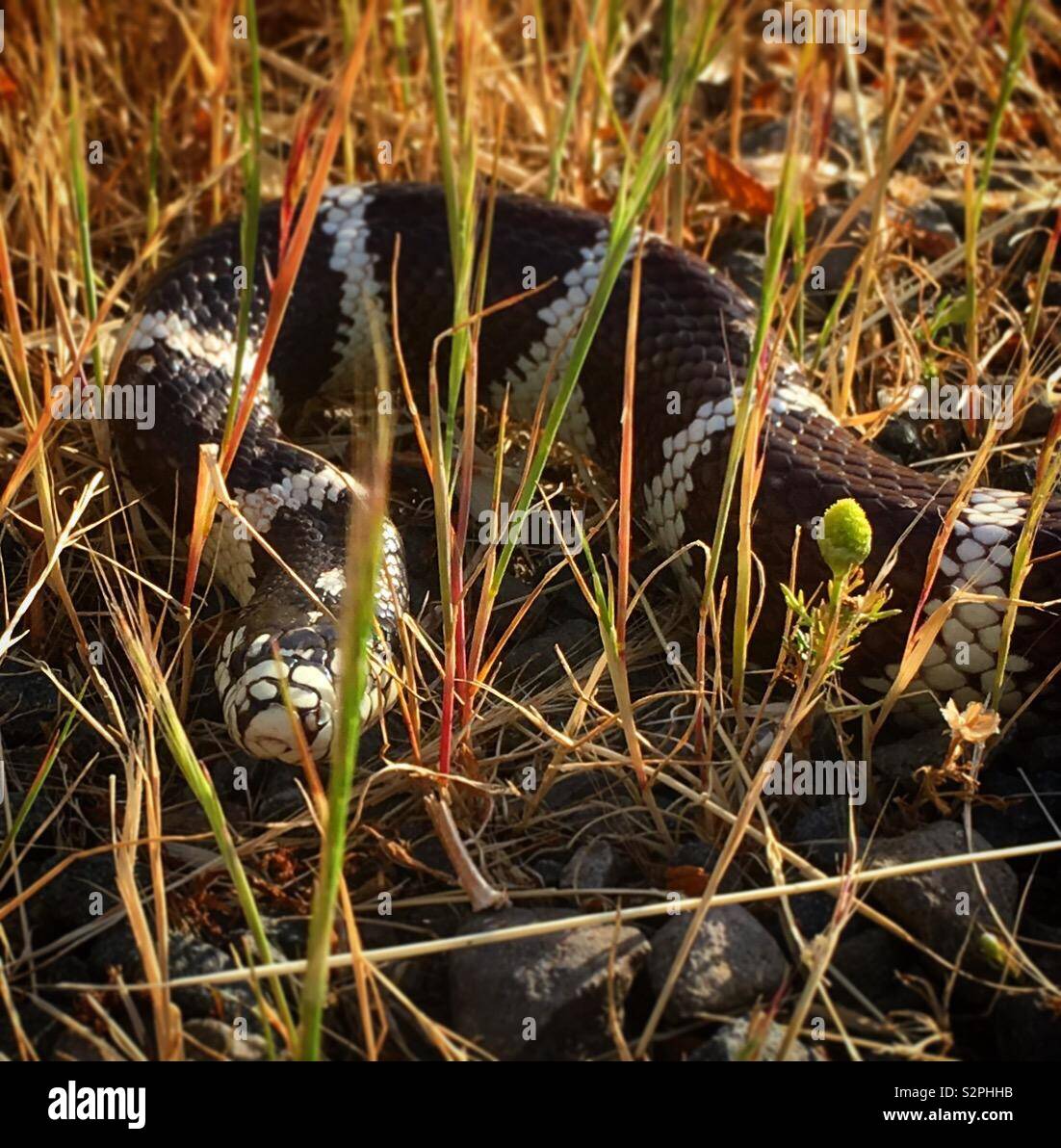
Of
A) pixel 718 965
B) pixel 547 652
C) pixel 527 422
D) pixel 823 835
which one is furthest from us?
pixel 527 422

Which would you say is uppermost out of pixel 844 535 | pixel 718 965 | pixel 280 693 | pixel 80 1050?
pixel 844 535

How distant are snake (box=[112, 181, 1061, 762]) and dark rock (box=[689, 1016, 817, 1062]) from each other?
3.43 ft

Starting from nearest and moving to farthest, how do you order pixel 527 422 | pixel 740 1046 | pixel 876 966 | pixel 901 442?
pixel 740 1046 < pixel 876 966 < pixel 901 442 < pixel 527 422

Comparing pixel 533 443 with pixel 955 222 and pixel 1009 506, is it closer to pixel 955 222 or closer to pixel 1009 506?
pixel 1009 506

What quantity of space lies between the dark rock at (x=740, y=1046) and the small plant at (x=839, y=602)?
0.84m

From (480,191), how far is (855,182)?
5.77 feet

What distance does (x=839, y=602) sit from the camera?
298cm

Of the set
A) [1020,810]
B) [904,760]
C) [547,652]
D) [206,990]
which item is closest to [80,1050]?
[206,990]

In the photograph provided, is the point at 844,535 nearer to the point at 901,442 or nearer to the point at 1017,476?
the point at 1017,476

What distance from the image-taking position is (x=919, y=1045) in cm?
267

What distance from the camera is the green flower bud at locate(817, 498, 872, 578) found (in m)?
2.82

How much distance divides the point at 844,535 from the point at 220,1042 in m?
1.59
